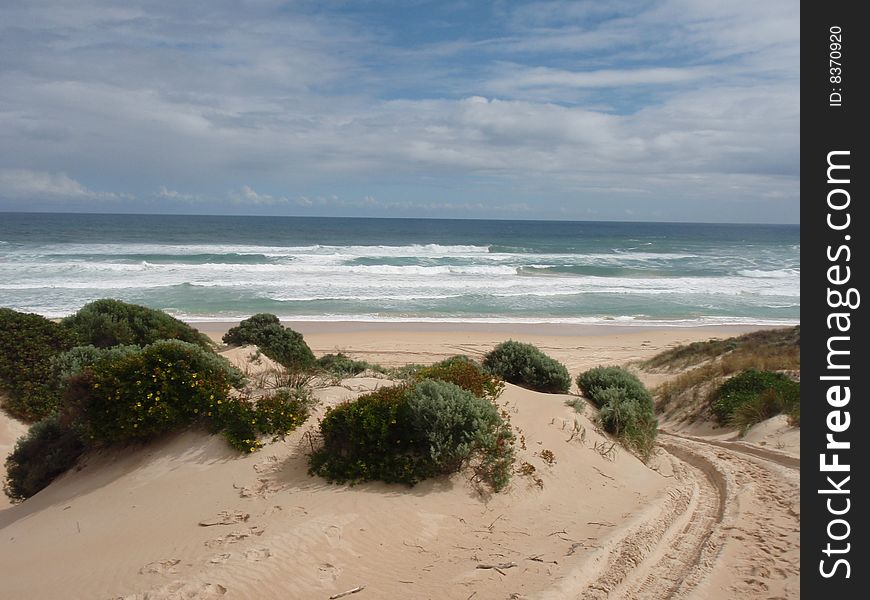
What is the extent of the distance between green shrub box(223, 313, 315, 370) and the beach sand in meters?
7.66

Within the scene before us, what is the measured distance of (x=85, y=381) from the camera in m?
6.93

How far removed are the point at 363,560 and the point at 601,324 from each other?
2372 centimetres

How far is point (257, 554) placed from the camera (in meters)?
4.80

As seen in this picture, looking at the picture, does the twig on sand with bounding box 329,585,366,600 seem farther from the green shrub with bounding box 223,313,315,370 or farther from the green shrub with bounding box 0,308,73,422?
the green shrub with bounding box 223,313,315,370

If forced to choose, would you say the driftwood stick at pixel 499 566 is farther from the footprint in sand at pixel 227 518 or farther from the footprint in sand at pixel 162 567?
the footprint in sand at pixel 162 567

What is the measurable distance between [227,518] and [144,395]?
2.12m

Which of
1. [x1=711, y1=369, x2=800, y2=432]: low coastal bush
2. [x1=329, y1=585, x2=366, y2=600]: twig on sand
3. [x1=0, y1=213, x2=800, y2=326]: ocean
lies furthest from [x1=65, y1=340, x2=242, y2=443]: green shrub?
[x1=0, y1=213, x2=800, y2=326]: ocean

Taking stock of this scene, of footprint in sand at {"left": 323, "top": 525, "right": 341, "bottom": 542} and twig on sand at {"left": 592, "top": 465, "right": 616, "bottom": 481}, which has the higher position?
footprint in sand at {"left": 323, "top": 525, "right": 341, "bottom": 542}

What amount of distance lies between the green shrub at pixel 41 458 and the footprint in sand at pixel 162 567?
340 cm

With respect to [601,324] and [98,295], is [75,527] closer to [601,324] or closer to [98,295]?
[601,324]

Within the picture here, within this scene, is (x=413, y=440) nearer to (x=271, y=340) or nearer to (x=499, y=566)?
(x=499, y=566)

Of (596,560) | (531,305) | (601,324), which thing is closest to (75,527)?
(596,560)

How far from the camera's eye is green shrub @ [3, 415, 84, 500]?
7422mm

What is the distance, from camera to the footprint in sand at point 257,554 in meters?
4.75
